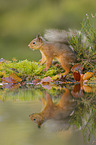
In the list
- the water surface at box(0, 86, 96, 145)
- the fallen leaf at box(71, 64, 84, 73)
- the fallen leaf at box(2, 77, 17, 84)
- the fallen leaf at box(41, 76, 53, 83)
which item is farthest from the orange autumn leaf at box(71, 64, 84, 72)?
the water surface at box(0, 86, 96, 145)

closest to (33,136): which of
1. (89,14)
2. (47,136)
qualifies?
(47,136)

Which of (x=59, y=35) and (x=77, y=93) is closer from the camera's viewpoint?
(x=77, y=93)

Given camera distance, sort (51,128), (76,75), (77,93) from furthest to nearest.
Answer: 1. (76,75)
2. (77,93)
3. (51,128)

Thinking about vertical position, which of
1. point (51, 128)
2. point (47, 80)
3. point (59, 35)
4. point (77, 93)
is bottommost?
point (51, 128)

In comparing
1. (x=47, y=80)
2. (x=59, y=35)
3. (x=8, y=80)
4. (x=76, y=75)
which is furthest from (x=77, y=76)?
(x=8, y=80)

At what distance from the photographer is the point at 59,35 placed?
1959 mm

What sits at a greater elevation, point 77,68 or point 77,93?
point 77,68

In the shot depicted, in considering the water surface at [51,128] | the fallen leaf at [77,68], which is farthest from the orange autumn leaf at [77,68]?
the water surface at [51,128]

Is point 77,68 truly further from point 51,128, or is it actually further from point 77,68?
point 51,128

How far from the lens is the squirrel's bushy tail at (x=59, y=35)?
193cm

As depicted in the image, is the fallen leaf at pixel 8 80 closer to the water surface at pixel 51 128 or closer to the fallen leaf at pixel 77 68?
the fallen leaf at pixel 77 68

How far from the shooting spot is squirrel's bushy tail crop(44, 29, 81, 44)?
75.8 inches

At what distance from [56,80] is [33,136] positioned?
144cm

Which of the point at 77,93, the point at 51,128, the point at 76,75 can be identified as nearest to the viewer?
the point at 51,128
